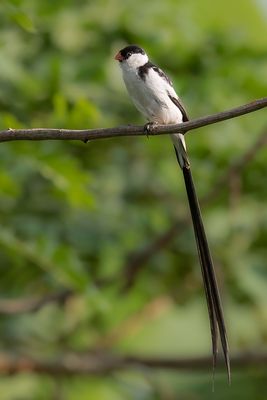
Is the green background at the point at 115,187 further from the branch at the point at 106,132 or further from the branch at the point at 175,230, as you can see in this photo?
the branch at the point at 106,132

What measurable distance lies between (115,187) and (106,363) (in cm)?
89

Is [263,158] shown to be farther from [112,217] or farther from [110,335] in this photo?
[110,335]

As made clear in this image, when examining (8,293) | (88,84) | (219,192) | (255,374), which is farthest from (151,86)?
(255,374)

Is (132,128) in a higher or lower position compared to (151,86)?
A: lower

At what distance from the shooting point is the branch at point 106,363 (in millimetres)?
4383

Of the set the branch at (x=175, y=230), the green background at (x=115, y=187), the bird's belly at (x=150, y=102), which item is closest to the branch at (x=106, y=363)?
A: the green background at (x=115, y=187)

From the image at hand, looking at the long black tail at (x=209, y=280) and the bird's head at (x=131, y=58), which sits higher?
the bird's head at (x=131, y=58)

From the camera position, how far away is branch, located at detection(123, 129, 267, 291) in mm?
4340

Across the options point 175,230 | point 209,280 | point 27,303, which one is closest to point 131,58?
point 209,280

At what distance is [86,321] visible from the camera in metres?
5.39

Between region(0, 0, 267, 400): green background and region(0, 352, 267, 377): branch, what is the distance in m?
0.12

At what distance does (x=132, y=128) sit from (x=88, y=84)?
165 cm

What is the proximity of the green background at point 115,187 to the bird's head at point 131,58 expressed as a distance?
31 cm

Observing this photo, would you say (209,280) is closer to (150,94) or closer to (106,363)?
(150,94)
